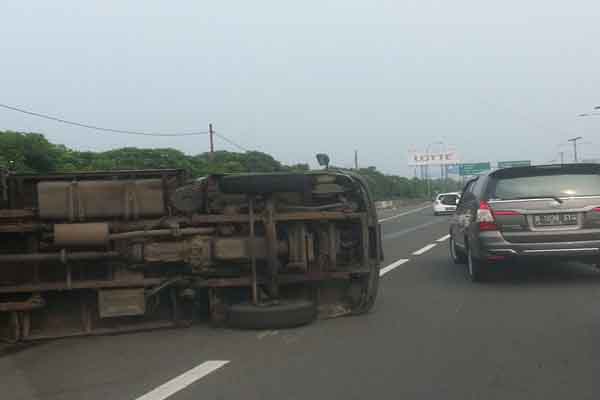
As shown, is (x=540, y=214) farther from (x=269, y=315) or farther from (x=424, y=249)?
(x=424, y=249)

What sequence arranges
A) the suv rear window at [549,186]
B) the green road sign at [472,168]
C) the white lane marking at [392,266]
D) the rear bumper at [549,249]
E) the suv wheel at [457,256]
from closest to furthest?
the rear bumper at [549,249]
the suv rear window at [549,186]
the white lane marking at [392,266]
the suv wheel at [457,256]
the green road sign at [472,168]

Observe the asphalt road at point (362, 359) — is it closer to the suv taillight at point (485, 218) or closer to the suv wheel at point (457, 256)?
the suv taillight at point (485, 218)

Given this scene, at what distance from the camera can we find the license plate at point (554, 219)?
916 centimetres

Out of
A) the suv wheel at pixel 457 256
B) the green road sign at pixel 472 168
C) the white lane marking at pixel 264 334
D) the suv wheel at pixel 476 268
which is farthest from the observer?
the green road sign at pixel 472 168

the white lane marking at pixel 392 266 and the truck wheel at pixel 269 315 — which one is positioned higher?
the truck wheel at pixel 269 315

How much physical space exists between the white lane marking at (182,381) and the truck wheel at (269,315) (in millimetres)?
1160

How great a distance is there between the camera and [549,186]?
30.5ft

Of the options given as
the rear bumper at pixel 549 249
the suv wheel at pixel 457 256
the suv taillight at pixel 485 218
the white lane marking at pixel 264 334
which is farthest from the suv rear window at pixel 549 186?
the white lane marking at pixel 264 334

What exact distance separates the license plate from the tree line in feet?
7.56

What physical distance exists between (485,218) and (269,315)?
12.6 feet

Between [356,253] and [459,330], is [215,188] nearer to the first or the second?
[356,253]

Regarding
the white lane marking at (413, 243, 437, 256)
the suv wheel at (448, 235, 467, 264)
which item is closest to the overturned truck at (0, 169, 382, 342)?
the suv wheel at (448, 235, 467, 264)

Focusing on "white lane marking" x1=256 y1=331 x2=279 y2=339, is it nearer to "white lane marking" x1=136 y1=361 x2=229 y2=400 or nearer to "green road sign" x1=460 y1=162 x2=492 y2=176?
"white lane marking" x1=136 y1=361 x2=229 y2=400

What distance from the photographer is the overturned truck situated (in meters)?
6.96
